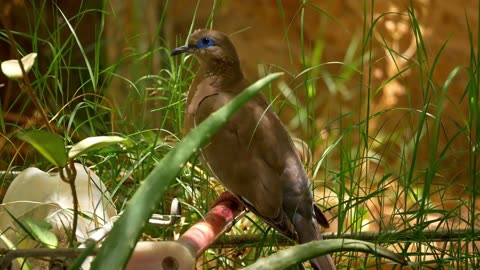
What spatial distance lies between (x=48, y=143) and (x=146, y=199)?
310mm

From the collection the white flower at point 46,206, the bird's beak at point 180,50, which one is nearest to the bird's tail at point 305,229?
the white flower at point 46,206

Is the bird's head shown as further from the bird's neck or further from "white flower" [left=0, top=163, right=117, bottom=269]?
"white flower" [left=0, top=163, right=117, bottom=269]

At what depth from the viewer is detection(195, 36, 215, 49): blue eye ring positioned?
2.11m

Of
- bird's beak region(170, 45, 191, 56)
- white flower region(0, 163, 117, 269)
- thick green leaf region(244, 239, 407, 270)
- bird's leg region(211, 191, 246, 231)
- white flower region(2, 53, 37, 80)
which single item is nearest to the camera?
thick green leaf region(244, 239, 407, 270)

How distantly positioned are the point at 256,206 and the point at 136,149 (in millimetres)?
330

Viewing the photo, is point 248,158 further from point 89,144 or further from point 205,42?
point 89,144

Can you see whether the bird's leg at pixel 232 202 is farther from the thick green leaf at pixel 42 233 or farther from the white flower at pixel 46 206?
the thick green leaf at pixel 42 233

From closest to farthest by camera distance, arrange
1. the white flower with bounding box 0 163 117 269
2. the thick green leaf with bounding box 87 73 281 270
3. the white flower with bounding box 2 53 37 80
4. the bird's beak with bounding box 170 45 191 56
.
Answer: the thick green leaf with bounding box 87 73 281 270
the white flower with bounding box 2 53 37 80
the white flower with bounding box 0 163 117 269
the bird's beak with bounding box 170 45 191 56

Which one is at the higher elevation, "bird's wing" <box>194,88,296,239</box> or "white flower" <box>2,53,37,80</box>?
"bird's wing" <box>194,88,296,239</box>

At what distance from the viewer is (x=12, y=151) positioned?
10.4 feet

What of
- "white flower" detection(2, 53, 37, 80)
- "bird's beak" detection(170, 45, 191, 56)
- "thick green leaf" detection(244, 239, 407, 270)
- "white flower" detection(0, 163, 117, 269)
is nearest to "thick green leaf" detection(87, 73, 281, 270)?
"thick green leaf" detection(244, 239, 407, 270)

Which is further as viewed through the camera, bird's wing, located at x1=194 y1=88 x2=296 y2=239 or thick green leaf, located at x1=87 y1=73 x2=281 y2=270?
bird's wing, located at x1=194 y1=88 x2=296 y2=239

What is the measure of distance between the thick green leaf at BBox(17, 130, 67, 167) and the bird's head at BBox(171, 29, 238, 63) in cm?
83

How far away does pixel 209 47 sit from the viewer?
2133mm
